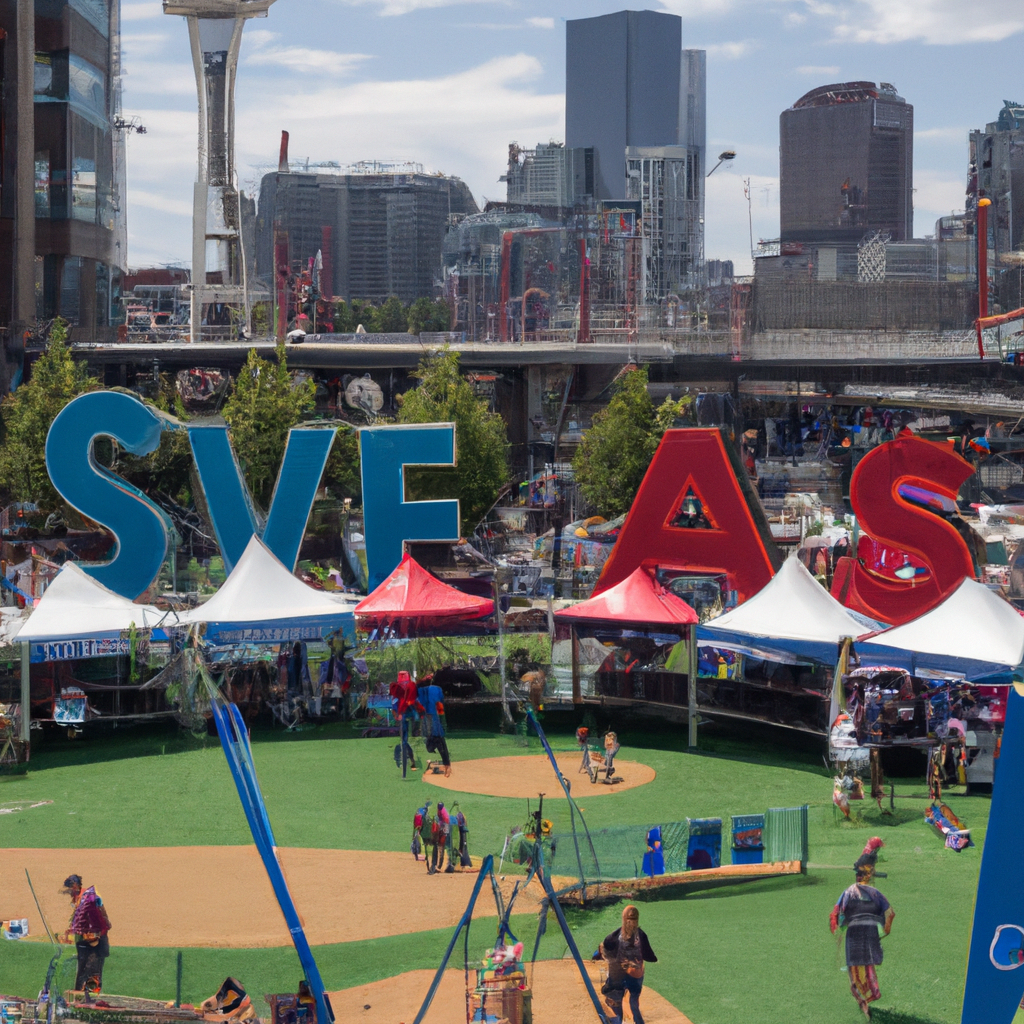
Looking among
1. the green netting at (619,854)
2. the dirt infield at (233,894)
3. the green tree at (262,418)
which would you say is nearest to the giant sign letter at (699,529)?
the green netting at (619,854)

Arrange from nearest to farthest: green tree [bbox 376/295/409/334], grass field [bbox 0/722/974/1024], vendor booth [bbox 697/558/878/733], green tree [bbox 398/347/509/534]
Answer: grass field [bbox 0/722/974/1024], vendor booth [bbox 697/558/878/733], green tree [bbox 398/347/509/534], green tree [bbox 376/295/409/334]

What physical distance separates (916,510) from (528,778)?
856cm

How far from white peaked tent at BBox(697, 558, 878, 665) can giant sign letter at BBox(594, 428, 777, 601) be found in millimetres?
1362

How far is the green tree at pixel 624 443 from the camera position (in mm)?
43062

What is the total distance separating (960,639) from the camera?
20.6m

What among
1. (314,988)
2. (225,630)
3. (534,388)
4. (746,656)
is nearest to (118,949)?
(314,988)

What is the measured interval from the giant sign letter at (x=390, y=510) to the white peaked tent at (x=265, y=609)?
9.41 feet

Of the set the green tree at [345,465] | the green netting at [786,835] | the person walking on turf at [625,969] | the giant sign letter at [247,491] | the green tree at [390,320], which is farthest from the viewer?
the green tree at [390,320]

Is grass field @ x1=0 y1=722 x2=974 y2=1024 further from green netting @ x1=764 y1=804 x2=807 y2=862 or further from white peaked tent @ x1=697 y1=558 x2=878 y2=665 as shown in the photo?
white peaked tent @ x1=697 y1=558 x2=878 y2=665

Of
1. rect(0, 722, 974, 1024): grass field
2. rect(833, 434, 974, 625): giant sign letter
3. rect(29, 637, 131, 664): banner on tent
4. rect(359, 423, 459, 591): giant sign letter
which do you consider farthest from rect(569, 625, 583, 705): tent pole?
rect(29, 637, 131, 664): banner on tent

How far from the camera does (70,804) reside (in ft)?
65.8

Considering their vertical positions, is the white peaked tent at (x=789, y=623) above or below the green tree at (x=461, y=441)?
below

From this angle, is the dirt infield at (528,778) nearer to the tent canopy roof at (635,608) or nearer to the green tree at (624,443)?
the tent canopy roof at (635,608)

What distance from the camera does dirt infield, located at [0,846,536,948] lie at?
1496cm
